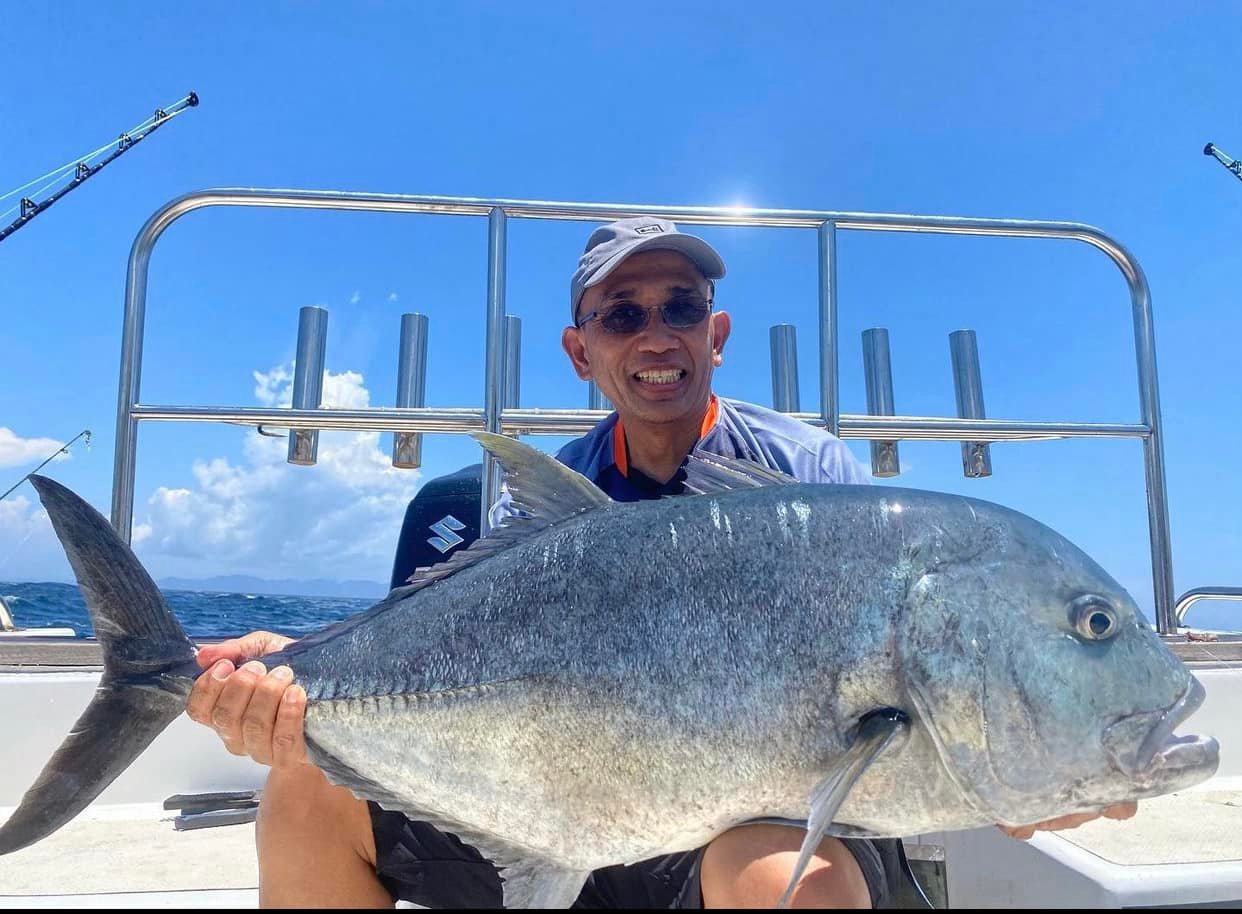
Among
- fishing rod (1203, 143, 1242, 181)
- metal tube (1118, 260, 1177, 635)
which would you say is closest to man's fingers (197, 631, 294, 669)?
metal tube (1118, 260, 1177, 635)

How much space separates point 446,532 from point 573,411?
2.57ft

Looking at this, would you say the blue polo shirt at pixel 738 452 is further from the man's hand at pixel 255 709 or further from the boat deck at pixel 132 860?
the boat deck at pixel 132 860

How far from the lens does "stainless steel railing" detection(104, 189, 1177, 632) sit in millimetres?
3691

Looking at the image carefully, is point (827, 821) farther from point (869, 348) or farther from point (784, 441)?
point (869, 348)

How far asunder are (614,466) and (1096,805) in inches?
69.5

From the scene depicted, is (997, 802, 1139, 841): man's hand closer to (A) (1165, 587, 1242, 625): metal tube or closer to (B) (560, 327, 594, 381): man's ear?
(B) (560, 327, 594, 381): man's ear

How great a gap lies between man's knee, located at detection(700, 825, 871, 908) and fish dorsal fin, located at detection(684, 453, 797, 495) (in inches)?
28.8

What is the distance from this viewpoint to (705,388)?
286 cm

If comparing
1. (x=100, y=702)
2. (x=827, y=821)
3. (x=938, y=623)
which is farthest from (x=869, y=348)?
(x=100, y=702)

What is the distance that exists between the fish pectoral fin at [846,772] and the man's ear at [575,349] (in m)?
1.93

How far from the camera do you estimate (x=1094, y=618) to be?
5.20 ft

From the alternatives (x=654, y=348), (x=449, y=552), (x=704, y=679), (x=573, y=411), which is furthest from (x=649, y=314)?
(x=704, y=679)

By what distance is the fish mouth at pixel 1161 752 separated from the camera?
146 cm

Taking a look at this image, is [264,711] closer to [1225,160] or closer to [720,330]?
[720,330]
